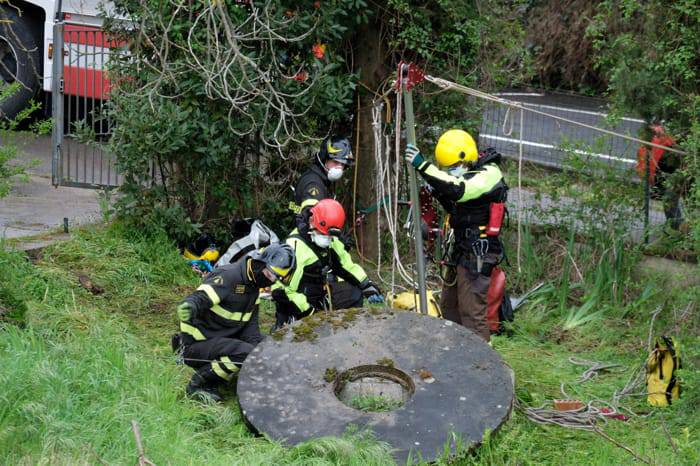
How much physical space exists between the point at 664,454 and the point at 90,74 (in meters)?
7.90

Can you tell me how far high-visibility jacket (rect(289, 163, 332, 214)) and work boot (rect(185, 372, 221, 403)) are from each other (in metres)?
2.26

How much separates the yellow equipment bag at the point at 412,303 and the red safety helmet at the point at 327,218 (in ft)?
3.45

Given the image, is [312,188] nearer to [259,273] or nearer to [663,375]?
[259,273]

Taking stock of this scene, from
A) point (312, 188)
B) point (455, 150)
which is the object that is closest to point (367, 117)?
point (312, 188)

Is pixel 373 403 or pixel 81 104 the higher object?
pixel 81 104

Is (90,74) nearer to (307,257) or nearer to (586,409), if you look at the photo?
(307,257)

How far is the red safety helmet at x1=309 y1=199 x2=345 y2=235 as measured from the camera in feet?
23.2

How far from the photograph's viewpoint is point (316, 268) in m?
7.25

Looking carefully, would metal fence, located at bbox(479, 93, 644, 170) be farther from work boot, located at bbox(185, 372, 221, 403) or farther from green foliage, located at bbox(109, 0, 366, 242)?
work boot, located at bbox(185, 372, 221, 403)

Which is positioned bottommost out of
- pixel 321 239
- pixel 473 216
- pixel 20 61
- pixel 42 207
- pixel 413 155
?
pixel 42 207

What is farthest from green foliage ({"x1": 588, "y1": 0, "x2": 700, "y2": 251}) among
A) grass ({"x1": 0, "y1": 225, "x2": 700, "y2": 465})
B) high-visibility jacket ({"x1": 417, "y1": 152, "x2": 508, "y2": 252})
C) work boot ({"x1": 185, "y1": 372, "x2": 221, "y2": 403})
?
work boot ({"x1": 185, "y1": 372, "x2": 221, "y2": 403})

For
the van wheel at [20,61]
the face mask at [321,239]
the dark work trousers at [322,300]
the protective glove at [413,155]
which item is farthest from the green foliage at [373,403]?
the van wheel at [20,61]

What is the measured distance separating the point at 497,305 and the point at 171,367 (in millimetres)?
3037

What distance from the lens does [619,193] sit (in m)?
8.97
